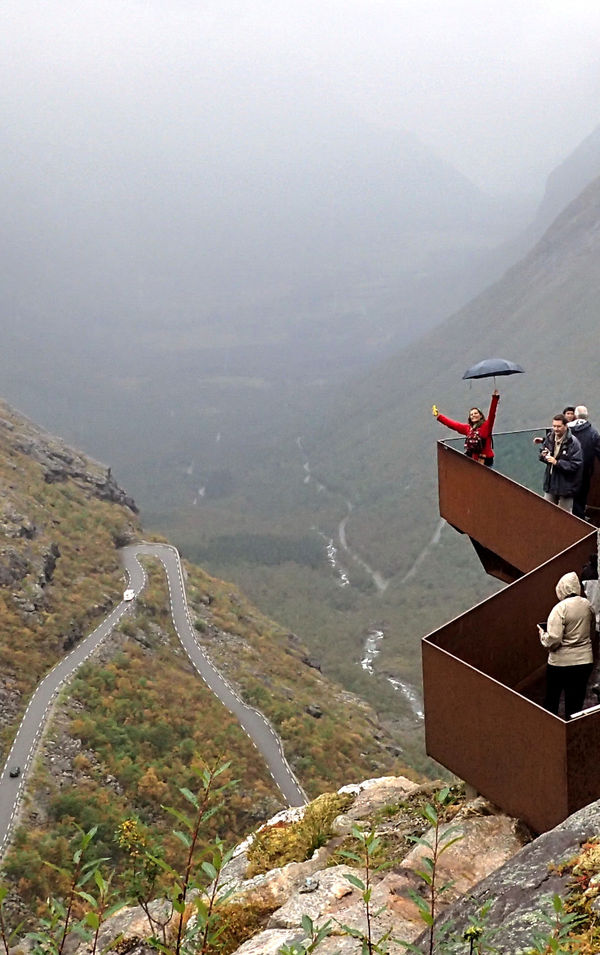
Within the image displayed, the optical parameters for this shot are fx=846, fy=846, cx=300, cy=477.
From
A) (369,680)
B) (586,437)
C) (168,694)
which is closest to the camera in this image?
(586,437)

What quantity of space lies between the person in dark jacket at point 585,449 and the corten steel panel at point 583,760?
5158mm

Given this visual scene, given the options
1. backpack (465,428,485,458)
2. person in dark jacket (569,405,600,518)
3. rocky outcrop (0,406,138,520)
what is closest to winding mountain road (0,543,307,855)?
rocky outcrop (0,406,138,520)

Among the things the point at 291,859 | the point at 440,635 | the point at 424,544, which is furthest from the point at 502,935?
the point at 424,544

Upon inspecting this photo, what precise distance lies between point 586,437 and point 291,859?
7188mm

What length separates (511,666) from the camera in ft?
32.8

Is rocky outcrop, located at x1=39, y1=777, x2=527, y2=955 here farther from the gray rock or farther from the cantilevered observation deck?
the gray rock

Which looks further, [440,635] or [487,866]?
[440,635]

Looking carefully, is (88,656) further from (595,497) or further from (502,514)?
(595,497)

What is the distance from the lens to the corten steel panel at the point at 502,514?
11664mm

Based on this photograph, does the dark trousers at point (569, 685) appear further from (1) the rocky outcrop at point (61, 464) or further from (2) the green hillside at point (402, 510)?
(2) the green hillside at point (402, 510)

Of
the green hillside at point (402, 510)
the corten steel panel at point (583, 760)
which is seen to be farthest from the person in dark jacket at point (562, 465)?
the green hillside at point (402, 510)

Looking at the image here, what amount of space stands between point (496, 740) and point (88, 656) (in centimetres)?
3329

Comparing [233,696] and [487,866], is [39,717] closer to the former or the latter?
[233,696]

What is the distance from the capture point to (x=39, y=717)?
32.8 metres
